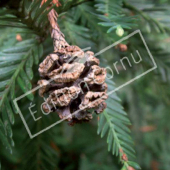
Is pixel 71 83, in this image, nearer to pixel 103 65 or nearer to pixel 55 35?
pixel 55 35

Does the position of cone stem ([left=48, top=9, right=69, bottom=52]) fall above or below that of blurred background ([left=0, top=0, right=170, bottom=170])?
above

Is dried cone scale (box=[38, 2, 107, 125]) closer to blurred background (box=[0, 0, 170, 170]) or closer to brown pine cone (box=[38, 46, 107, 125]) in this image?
brown pine cone (box=[38, 46, 107, 125])

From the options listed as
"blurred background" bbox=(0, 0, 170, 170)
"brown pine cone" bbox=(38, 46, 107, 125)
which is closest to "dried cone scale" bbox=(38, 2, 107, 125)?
"brown pine cone" bbox=(38, 46, 107, 125)

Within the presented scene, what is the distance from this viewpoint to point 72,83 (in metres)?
0.54

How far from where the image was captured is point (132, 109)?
137 cm

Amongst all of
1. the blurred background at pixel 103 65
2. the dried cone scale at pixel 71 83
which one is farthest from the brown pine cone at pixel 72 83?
the blurred background at pixel 103 65

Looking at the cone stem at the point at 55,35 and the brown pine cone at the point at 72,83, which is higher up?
the cone stem at the point at 55,35

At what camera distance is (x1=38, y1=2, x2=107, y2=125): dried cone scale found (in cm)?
52

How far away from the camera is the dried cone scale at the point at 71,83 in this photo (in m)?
0.52

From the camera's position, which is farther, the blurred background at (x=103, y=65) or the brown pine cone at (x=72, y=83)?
the blurred background at (x=103, y=65)

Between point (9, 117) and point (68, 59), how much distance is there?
23 cm

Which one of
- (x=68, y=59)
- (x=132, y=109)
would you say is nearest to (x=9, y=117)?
(x=68, y=59)

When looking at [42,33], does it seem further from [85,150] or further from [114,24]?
[85,150]

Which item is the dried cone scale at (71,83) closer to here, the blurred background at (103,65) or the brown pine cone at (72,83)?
the brown pine cone at (72,83)
